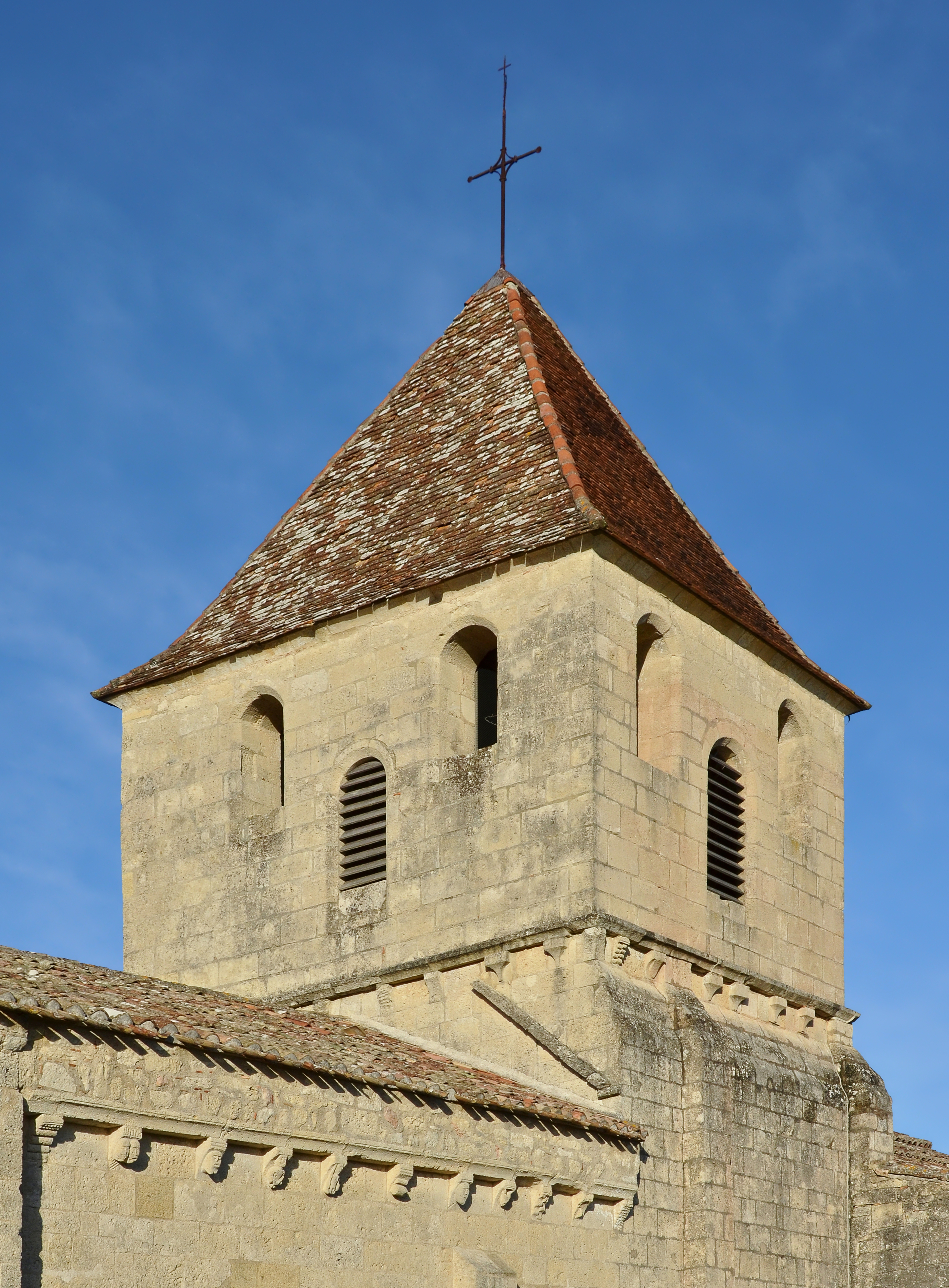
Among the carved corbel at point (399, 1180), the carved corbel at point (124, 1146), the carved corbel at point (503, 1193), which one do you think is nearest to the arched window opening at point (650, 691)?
the carved corbel at point (503, 1193)

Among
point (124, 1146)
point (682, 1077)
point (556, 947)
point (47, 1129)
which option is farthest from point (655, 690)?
point (47, 1129)

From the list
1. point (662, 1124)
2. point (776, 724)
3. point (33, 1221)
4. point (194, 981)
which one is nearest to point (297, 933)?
point (194, 981)

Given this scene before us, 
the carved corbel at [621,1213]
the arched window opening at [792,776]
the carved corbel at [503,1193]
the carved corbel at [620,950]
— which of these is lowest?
the carved corbel at [621,1213]

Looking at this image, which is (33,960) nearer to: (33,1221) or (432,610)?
(33,1221)

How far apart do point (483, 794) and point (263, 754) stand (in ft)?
10.2

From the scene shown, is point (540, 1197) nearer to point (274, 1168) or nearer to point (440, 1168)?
point (440, 1168)

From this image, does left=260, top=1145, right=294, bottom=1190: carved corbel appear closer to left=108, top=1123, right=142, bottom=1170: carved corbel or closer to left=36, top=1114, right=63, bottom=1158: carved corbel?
left=108, top=1123, right=142, bottom=1170: carved corbel

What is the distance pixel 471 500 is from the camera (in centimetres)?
1962

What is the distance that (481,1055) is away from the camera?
1698cm

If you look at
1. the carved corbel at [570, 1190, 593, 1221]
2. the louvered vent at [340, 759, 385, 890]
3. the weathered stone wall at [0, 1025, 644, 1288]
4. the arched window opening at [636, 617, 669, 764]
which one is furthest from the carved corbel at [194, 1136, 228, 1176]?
the arched window opening at [636, 617, 669, 764]

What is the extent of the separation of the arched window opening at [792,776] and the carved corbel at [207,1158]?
27.9ft

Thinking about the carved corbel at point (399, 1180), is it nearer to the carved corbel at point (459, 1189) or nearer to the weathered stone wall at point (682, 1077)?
the carved corbel at point (459, 1189)

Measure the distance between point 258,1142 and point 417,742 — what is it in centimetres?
583

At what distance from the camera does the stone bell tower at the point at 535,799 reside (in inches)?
665
